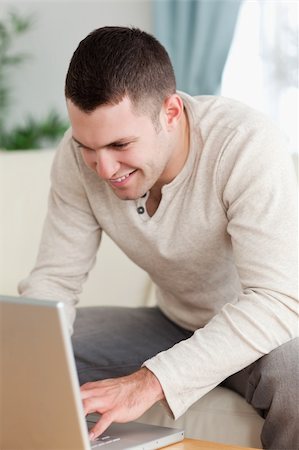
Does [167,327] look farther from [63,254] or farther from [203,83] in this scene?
[203,83]

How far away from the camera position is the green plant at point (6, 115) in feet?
14.9

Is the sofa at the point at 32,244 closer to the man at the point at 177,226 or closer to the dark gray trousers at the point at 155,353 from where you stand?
the dark gray trousers at the point at 155,353

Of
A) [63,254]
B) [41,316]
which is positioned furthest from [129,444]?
[63,254]

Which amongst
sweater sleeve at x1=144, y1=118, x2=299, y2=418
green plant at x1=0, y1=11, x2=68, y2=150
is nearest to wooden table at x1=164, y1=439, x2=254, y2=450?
sweater sleeve at x1=144, y1=118, x2=299, y2=418

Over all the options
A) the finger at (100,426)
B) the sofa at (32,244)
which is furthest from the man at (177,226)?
the sofa at (32,244)

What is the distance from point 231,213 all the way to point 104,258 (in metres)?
1.02

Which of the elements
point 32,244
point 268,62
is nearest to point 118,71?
point 32,244

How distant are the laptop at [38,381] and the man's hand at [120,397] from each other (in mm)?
135

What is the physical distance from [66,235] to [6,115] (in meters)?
2.93

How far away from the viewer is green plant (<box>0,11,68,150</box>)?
14.9 feet

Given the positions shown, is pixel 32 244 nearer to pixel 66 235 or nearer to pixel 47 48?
pixel 66 235

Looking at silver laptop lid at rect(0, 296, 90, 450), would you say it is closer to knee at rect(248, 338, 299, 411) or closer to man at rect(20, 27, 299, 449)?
man at rect(20, 27, 299, 449)

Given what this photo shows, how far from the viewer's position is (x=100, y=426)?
1.36 metres

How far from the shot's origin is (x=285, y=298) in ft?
5.18
